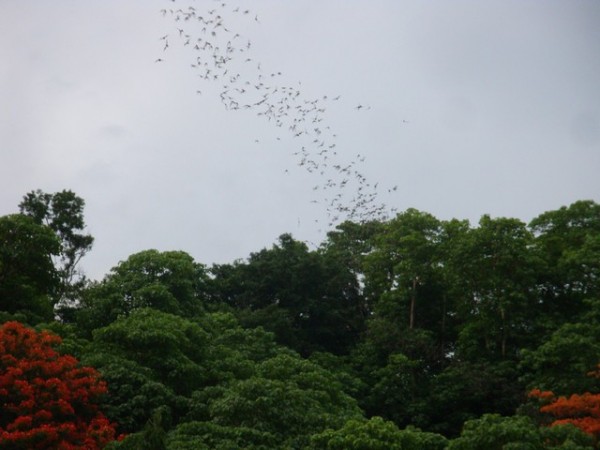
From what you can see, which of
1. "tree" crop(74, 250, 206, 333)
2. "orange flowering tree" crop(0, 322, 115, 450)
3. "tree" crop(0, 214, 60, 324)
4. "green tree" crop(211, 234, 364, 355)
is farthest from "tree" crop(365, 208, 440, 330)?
"orange flowering tree" crop(0, 322, 115, 450)

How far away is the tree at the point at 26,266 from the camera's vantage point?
24766 millimetres

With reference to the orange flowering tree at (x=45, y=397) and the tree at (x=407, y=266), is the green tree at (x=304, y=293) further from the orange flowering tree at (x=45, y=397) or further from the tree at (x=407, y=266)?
the orange flowering tree at (x=45, y=397)

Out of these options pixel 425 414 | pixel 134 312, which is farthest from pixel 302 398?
pixel 425 414

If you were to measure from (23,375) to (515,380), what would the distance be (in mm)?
16990

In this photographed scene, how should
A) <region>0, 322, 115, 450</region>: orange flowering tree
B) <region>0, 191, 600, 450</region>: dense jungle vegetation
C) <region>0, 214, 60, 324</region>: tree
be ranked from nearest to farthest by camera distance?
<region>0, 322, 115, 450</region>: orange flowering tree
<region>0, 191, 600, 450</region>: dense jungle vegetation
<region>0, 214, 60, 324</region>: tree

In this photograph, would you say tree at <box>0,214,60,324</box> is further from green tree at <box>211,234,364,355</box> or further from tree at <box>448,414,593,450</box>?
tree at <box>448,414,593,450</box>

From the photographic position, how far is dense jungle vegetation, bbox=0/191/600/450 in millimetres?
16953

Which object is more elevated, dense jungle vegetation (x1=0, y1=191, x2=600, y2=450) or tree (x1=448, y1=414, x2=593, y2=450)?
dense jungle vegetation (x1=0, y1=191, x2=600, y2=450)

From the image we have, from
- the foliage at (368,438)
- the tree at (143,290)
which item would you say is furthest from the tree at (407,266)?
the foliage at (368,438)

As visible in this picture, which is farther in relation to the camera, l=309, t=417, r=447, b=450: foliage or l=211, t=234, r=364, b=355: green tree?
l=211, t=234, r=364, b=355: green tree

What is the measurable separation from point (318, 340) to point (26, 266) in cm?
1350

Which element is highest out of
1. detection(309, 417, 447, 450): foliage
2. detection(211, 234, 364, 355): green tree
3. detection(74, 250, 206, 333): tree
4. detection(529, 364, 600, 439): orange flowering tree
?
detection(211, 234, 364, 355): green tree

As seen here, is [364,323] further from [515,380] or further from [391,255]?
[515,380]

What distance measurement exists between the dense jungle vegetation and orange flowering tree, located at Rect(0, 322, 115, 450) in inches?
1.7
